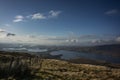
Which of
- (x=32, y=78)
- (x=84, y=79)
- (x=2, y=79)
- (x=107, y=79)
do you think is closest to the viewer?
(x=2, y=79)

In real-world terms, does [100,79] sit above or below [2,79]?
below

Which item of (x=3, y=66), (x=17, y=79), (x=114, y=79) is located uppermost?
(x=3, y=66)

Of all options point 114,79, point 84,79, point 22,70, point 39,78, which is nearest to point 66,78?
point 84,79

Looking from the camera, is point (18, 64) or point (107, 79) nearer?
point (18, 64)

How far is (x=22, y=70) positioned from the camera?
18875mm

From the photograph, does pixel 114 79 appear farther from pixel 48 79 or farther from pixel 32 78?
pixel 32 78

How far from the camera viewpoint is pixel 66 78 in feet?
64.8

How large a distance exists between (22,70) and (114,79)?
11343mm

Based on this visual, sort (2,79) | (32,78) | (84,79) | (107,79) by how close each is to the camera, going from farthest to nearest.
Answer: (107,79)
(84,79)
(32,78)
(2,79)

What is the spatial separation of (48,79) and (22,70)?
3138 millimetres

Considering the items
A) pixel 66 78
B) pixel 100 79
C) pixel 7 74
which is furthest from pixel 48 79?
pixel 100 79

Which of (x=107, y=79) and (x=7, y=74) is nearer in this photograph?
(x=7, y=74)

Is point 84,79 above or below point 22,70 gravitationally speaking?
below

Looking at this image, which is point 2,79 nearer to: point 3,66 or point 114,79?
point 3,66
